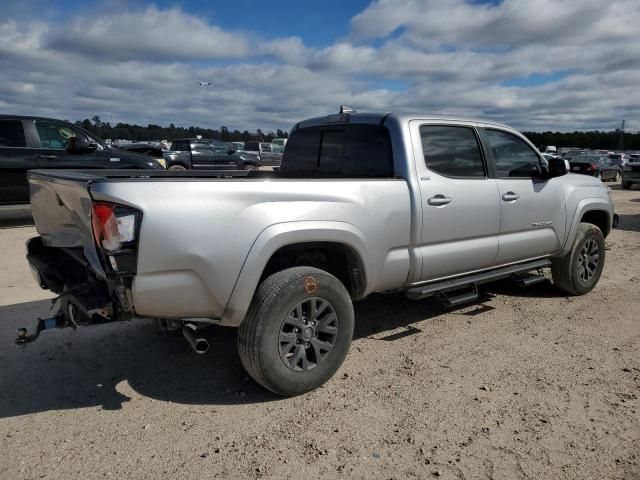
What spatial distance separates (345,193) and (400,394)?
1.39m

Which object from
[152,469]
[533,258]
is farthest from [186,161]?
[152,469]

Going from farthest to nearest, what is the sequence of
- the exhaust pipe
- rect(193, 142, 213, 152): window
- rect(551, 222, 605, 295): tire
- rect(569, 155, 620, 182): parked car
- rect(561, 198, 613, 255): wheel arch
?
1. rect(569, 155, 620, 182): parked car
2. rect(193, 142, 213, 152): window
3. rect(551, 222, 605, 295): tire
4. rect(561, 198, 613, 255): wheel arch
5. the exhaust pipe

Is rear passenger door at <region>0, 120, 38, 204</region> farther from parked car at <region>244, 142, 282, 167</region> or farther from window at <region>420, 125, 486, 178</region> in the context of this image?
parked car at <region>244, 142, 282, 167</region>

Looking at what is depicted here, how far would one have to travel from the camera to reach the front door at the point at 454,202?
156 inches

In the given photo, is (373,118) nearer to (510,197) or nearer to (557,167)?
(510,197)

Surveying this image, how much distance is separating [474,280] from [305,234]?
192cm

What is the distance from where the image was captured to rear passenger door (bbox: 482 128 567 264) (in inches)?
183

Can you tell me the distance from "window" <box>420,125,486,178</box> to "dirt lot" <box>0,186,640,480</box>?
1421 mm

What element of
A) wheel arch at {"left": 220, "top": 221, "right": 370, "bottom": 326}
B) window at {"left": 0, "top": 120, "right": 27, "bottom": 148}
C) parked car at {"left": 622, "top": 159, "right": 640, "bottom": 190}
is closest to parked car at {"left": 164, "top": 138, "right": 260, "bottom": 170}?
window at {"left": 0, "top": 120, "right": 27, "bottom": 148}

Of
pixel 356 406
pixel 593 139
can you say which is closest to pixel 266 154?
pixel 356 406

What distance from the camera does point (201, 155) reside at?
2178cm

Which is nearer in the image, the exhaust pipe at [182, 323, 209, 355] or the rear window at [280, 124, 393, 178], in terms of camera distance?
the exhaust pipe at [182, 323, 209, 355]

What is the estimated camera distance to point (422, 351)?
4.09m

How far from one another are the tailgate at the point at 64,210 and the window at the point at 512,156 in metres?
3.46
